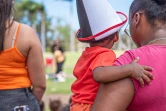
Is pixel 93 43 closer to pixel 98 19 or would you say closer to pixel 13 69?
pixel 98 19

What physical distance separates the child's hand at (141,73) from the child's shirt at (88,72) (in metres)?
0.23

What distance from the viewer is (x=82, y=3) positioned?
2.08m

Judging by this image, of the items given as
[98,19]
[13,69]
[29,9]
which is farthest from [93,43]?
[29,9]

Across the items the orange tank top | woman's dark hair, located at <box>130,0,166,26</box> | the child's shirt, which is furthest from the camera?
the orange tank top

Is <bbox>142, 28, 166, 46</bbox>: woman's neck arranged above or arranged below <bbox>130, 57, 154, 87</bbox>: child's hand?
above

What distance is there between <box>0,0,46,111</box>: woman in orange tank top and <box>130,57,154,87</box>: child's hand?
1193 millimetres

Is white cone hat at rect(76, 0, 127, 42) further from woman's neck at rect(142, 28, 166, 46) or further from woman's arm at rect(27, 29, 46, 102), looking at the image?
woman's arm at rect(27, 29, 46, 102)

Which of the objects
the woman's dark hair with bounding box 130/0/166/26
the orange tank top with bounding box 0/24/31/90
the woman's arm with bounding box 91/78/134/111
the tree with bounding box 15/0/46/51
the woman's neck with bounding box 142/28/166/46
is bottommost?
the tree with bounding box 15/0/46/51

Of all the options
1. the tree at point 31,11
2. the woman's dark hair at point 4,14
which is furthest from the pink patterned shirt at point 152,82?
the tree at point 31,11

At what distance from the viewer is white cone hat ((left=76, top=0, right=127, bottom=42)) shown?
2014mm

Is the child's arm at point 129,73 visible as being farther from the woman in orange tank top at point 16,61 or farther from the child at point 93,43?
the woman in orange tank top at point 16,61

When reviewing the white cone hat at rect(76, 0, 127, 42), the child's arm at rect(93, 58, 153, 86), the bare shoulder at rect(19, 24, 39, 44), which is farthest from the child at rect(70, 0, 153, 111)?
the bare shoulder at rect(19, 24, 39, 44)

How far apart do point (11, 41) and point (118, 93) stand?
1.26 m

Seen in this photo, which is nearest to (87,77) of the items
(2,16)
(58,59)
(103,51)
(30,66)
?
(103,51)
